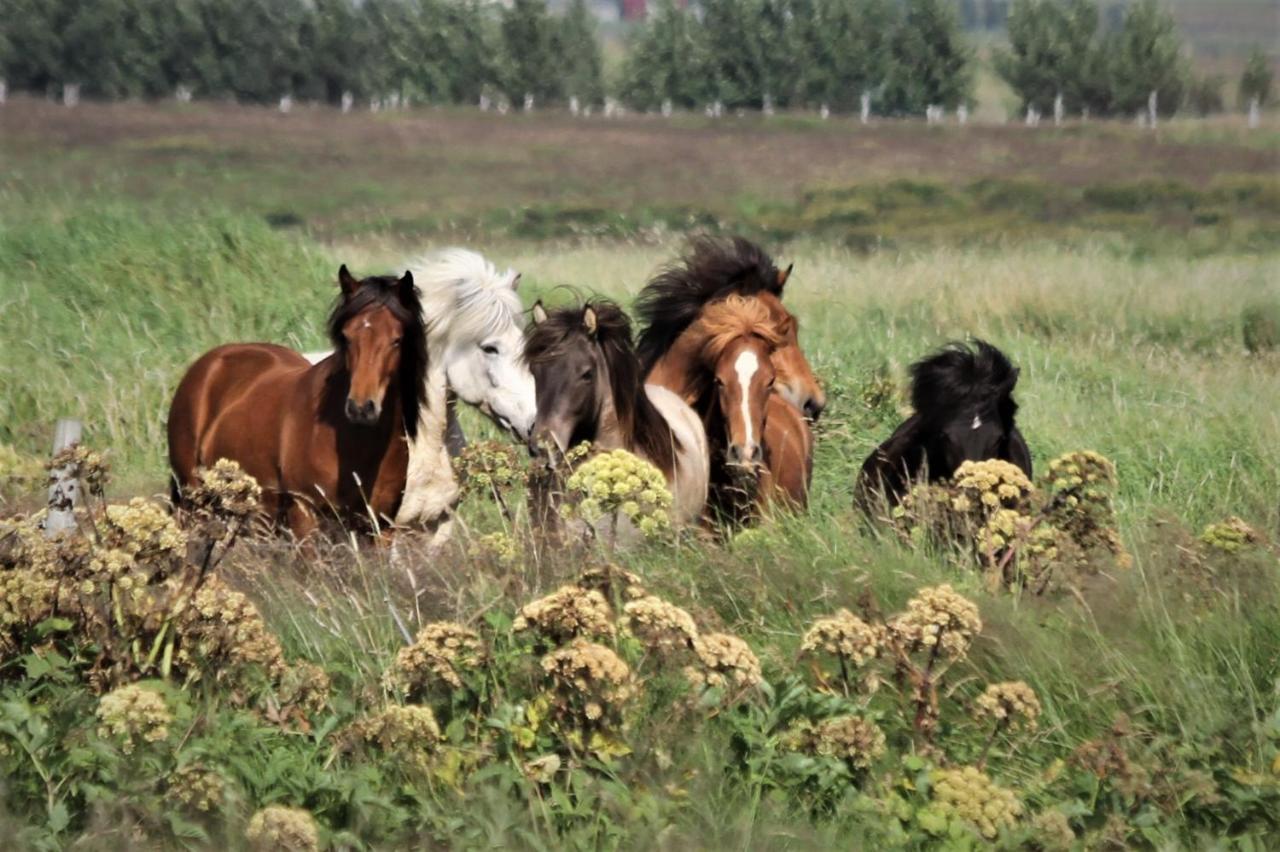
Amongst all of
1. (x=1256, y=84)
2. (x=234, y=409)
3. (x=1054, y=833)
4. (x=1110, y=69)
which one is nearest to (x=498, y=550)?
(x=1054, y=833)

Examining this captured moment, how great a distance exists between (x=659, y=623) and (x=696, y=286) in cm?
454

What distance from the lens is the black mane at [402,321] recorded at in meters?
7.64

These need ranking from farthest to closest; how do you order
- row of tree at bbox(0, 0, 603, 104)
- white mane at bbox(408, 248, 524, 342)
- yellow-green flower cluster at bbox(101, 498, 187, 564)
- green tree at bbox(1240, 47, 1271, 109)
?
green tree at bbox(1240, 47, 1271, 109), row of tree at bbox(0, 0, 603, 104), white mane at bbox(408, 248, 524, 342), yellow-green flower cluster at bbox(101, 498, 187, 564)

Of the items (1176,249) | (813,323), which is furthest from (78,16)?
(813,323)

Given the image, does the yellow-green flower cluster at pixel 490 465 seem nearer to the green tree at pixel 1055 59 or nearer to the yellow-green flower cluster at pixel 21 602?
the yellow-green flower cluster at pixel 21 602

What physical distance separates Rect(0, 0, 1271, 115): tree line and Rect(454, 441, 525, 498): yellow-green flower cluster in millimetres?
55260

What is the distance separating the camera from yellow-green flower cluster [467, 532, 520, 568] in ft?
19.5

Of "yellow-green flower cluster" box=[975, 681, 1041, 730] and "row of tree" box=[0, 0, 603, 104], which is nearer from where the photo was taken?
"yellow-green flower cluster" box=[975, 681, 1041, 730]

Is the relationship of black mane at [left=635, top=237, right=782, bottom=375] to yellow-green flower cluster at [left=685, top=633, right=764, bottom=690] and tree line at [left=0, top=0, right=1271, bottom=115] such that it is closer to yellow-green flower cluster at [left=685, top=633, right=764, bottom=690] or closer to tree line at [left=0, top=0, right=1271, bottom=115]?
yellow-green flower cluster at [left=685, top=633, right=764, bottom=690]

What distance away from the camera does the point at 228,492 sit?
16.7ft

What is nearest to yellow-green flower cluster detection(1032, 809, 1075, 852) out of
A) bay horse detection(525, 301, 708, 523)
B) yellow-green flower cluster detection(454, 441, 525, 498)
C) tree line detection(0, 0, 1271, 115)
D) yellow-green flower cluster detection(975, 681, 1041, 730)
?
yellow-green flower cluster detection(975, 681, 1041, 730)

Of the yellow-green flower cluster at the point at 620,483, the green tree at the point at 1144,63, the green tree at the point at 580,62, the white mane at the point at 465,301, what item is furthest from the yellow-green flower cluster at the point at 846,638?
the green tree at the point at 1144,63

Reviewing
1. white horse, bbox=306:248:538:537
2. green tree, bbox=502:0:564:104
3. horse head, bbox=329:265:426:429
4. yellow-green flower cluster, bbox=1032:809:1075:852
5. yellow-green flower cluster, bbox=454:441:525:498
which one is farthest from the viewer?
green tree, bbox=502:0:564:104

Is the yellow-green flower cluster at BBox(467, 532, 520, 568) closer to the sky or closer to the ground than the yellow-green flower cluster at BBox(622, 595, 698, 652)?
closer to the ground
